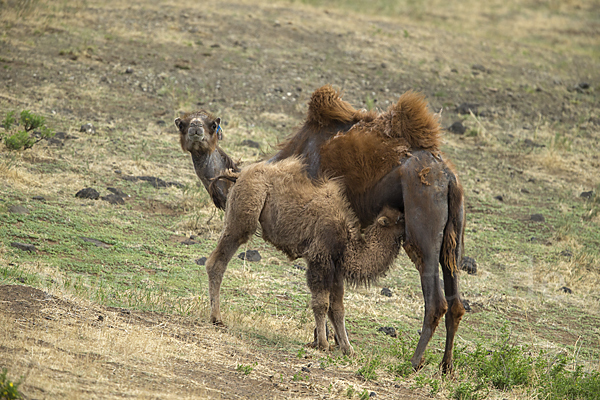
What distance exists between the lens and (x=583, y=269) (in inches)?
461

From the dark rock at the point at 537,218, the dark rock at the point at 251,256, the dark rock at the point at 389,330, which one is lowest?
the dark rock at the point at 389,330

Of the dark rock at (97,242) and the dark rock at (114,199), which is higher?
the dark rock at (114,199)

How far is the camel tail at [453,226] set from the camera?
7375 millimetres

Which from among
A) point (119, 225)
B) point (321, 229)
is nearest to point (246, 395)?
point (321, 229)

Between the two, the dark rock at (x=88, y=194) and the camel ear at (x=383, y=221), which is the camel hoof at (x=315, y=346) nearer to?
the camel ear at (x=383, y=221)

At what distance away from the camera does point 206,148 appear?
8.75 m

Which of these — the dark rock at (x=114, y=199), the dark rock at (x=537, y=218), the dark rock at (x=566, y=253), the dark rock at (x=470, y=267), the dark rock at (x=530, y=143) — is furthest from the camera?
the dark rock at (x=530, y=143)

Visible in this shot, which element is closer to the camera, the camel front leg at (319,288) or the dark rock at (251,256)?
the camel front leg at (319,288)

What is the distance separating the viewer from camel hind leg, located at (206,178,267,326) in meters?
7.44

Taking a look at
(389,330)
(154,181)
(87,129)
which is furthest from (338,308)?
(87,129)

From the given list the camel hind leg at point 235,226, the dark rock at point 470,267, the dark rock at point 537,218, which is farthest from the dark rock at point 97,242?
the dark rock at point 537,218

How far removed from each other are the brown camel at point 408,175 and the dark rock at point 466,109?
420 inches

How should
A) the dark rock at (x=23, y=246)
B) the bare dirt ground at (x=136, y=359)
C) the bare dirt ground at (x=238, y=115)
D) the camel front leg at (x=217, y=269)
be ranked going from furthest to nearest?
1. the dark rock at (x=23, y=246)
2. the camel front leg at (x=217, y=269)
3. the bare dirt ground at (x=238, y=115)
4. the bare dirt ground at (x=136, y=359)

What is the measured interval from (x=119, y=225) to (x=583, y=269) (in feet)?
25.5
